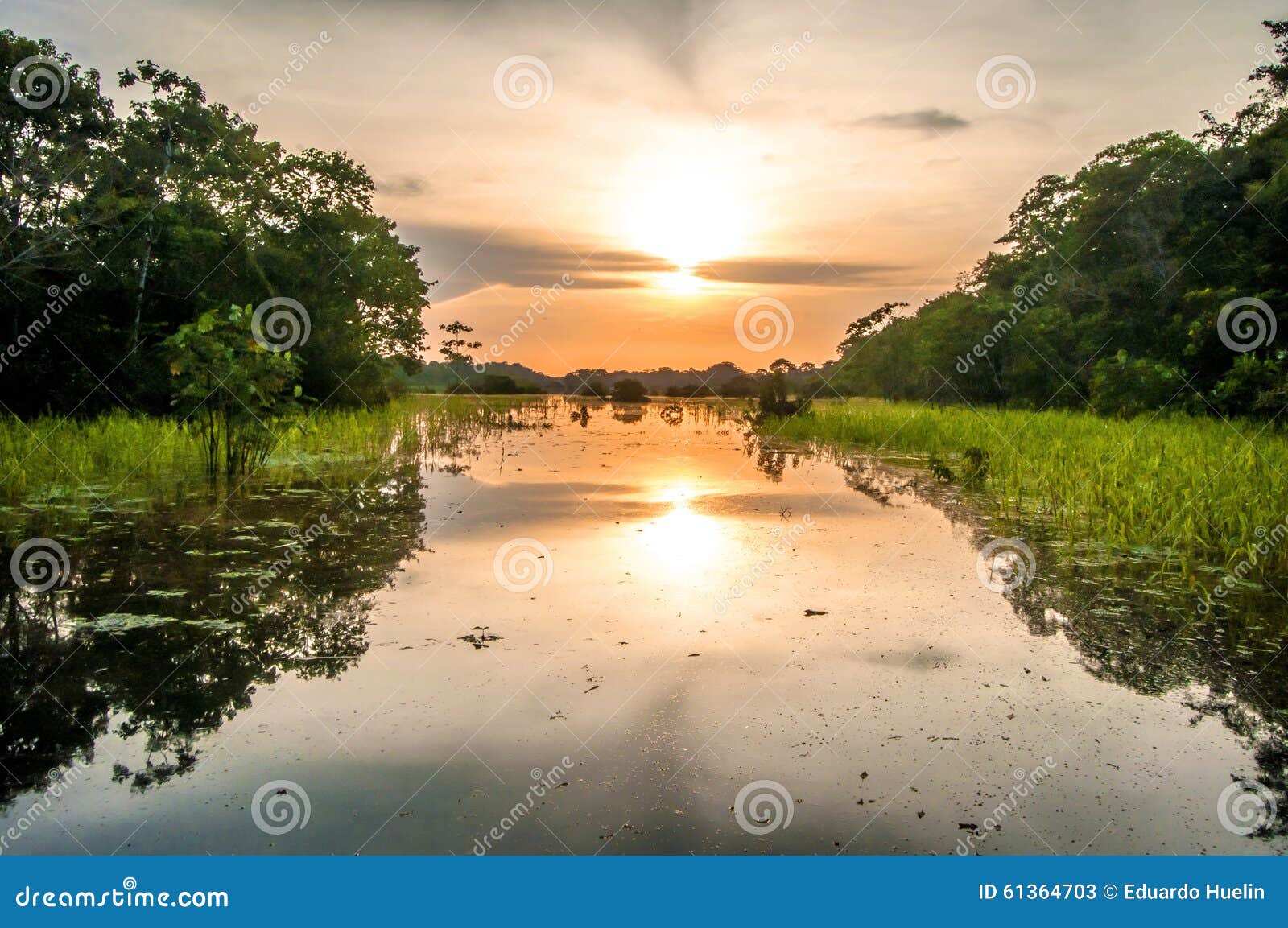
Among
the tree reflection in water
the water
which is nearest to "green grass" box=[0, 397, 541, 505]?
the tree reflection in water

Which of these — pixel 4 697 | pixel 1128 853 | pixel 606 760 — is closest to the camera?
pixel 1128 853

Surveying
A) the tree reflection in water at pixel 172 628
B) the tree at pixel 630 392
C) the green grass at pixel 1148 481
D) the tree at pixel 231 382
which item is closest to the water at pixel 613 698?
the tree reflection in water at pixel 172 628

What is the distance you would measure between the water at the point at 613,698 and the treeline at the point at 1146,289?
11646 mm

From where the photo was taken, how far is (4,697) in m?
4.28

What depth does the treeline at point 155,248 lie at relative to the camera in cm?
1521

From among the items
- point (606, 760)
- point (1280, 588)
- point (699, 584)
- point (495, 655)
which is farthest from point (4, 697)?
point (1280, 588)

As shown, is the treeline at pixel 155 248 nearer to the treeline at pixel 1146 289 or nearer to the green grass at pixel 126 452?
the green grass at pixel 126 452

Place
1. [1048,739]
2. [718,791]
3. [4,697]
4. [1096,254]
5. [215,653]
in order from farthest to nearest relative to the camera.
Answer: [1096,254]
[215,653]
[4,697]
[1048,739]
[718,791]

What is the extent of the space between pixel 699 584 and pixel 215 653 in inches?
135

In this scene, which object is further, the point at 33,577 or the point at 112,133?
the point at 112,133

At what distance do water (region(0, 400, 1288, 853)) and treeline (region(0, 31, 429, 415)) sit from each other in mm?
6303

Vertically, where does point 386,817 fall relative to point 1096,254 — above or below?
below

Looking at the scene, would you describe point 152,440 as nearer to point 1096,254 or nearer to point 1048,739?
point 1048,739

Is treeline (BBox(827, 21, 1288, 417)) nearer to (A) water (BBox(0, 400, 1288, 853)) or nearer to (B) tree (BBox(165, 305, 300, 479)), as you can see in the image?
(A) water (BBox(0, 400, 1288, 853))
